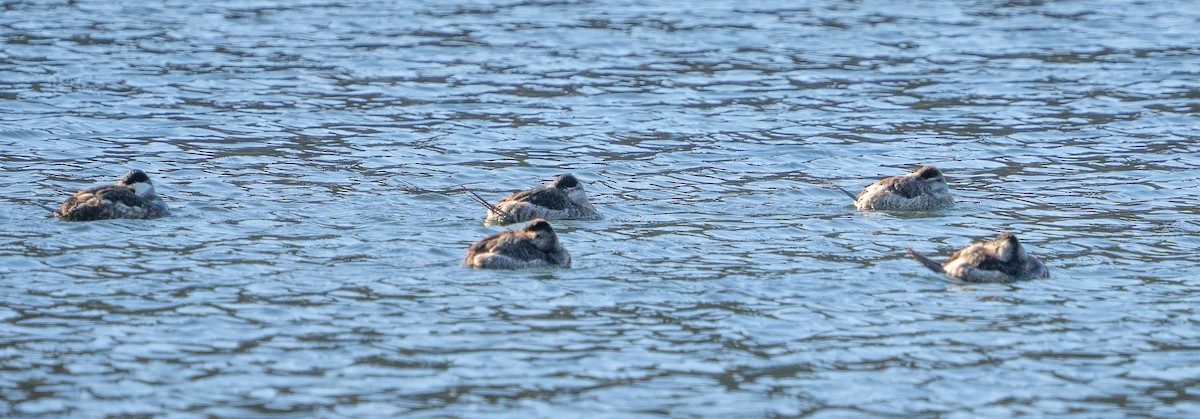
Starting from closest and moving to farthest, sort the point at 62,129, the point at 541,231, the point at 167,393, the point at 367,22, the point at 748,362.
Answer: the point at 167,393
the point at 748,362
the point at 541,231
the point at 62,129
the point at 367,22

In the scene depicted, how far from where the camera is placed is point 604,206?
1831 cm

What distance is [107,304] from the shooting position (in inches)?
507

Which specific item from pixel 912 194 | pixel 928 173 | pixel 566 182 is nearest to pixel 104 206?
pixel 566 182

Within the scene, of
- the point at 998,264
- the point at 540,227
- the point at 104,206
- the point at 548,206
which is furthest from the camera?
the point at 548,206

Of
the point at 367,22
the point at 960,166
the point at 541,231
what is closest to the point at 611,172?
the point at 960,166

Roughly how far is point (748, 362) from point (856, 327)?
132 cm

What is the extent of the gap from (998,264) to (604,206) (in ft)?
17.3

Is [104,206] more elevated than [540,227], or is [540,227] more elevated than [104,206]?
[540,227]

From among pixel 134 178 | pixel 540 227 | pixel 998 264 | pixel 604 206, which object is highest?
pixel 540 227

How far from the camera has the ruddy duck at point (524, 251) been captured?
573 inches

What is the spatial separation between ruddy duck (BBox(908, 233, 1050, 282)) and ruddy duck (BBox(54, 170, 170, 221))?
7.88 metres

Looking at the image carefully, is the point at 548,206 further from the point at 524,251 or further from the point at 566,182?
the point at 524,251

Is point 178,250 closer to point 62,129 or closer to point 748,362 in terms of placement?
point 748,362

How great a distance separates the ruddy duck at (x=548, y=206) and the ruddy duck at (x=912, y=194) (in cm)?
323
